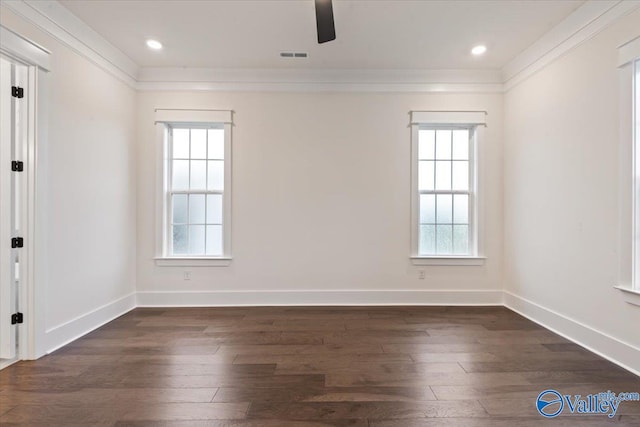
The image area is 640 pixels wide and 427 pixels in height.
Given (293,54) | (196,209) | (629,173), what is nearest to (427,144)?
(293,54)

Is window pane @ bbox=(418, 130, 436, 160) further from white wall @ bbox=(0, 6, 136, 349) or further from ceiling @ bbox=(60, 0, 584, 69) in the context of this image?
white wall @ bbox=(0, 6, 136, 349)

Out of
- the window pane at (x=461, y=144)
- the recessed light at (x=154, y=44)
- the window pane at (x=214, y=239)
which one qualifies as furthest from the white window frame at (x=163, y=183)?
the window pane at (x=461, y=144)

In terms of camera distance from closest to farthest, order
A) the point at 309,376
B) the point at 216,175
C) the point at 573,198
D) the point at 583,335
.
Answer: the point at 309,376 → the point at 583,335 → the point at 573,198 → the point at 216,175

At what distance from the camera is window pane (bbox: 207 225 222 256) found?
417 centimetres

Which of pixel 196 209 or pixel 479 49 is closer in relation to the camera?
pixel 479 49

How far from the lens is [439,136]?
421 centimetres

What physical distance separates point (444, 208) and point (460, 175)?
48 cm

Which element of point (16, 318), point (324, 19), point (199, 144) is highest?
point (324, 19)

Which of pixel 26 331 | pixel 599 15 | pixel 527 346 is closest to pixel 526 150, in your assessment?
pixel 599 15

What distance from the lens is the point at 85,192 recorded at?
3.19 m

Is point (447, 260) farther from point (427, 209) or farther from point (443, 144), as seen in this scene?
point (443, 144)

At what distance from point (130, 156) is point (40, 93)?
1322mm

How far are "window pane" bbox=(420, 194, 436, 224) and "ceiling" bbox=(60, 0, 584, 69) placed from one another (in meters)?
1.60

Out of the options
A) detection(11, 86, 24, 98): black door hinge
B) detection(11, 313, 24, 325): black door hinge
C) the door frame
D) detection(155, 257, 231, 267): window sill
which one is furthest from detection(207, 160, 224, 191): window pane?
detection(11, 313, 24, 325): black door hinge
